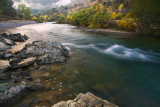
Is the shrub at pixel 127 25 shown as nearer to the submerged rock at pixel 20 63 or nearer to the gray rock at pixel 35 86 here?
the submerged rock at pixel 20 63

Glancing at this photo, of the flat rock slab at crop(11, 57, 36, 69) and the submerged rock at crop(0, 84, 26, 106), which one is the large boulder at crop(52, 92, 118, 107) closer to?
the submerged rock at crop(0, 84, 26, 106)

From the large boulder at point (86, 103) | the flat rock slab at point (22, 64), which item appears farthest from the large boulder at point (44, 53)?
the large boulder at point (86, 103)

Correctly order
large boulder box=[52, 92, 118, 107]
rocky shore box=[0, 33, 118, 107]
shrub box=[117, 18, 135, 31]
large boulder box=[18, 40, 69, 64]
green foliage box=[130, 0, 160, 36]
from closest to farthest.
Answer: large boulder box=[52, 92, 118, 107]
rocky shore box=[0, 33, 118, 107]
large boulder box=[18, 40, 69, 64]
green foliage box=[130, 0, 160, 36]
shrub box=[117, 18, 135, 31]

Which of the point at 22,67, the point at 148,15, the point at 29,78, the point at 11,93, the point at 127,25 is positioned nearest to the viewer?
the point at 11,93

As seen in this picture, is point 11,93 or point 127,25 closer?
point 11,93

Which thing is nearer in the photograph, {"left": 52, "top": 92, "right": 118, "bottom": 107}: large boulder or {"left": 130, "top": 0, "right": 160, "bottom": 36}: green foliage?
{"left": 52, "top": 92, "right": 118, "bottom": 107}: large boulder

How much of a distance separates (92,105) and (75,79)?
8.75ft

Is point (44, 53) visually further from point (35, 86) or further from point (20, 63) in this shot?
point (35, 86)

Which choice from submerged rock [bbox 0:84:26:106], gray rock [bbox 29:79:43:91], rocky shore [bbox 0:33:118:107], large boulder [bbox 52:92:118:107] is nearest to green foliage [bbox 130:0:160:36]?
rocky shore [bbox 0:33:118:107]

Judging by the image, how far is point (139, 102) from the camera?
408 cm

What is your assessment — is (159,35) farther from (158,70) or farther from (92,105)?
(92,105)

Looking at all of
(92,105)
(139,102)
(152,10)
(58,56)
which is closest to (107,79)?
(139,102)

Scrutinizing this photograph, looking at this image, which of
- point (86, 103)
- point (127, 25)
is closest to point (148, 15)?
point (127, 25)

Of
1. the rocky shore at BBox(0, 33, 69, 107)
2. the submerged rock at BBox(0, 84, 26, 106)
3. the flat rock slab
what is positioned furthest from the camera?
the flat rock slab
